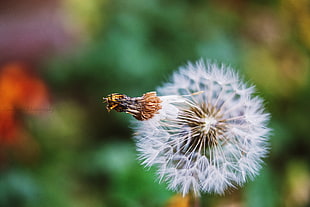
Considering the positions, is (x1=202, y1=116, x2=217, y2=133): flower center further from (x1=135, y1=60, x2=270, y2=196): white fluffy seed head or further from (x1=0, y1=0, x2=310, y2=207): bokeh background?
(x1=0, y1=0, x2=310, y2=207): bokeh background

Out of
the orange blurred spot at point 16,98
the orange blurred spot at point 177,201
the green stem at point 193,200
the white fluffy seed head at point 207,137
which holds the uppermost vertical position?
the orange blurred spot at point 16,98

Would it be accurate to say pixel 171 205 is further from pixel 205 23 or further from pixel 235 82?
pixel 205 23

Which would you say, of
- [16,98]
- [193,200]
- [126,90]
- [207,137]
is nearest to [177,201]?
A: [193,200]

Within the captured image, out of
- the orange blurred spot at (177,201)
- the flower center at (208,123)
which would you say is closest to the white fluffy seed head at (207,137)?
the flower center at (208,123)

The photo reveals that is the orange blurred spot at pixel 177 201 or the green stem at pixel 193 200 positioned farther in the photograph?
the orange blurred spot at pixel 177 201

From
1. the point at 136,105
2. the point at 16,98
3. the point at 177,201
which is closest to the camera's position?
the point at 136,105

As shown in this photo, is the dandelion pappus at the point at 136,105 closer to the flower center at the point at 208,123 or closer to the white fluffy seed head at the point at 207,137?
the white fluffy seed head at the point at 207,137

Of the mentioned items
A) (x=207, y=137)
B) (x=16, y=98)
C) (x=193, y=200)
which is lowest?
(x=193, y=200)

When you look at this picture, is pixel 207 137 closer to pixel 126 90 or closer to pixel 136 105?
pixel 136 105
